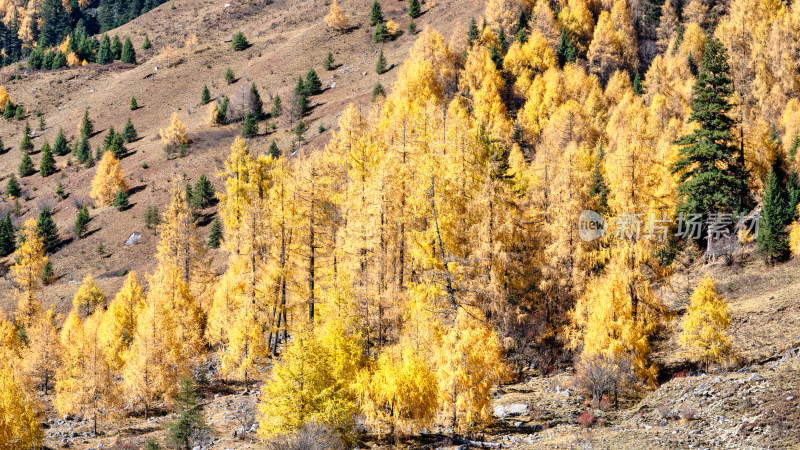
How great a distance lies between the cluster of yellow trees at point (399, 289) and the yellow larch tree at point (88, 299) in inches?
261

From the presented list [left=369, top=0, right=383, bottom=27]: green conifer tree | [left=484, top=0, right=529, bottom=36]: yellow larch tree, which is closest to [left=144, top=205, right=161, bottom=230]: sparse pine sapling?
[left=484, top=0, right=529, bottom=36]: yellow larch tree

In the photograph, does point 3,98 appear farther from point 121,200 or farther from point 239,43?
point 121,200

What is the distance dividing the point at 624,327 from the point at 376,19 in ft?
345

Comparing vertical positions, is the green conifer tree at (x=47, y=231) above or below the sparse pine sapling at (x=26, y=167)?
below

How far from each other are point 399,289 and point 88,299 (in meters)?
44.2

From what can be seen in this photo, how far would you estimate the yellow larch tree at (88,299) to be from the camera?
6169 cm

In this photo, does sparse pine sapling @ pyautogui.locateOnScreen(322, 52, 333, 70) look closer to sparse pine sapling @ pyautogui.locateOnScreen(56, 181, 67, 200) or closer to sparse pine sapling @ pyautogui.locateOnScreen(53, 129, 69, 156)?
sparse pine sapling @ pyautogui.locateOnScreen(53, 129, 69, 156)

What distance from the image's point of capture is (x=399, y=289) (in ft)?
101

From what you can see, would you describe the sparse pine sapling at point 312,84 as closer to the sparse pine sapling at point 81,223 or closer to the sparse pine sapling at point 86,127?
the sparse pine sapling at point 81,223

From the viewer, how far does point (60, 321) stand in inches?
2504

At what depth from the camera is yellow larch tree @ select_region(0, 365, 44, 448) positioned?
28.5m

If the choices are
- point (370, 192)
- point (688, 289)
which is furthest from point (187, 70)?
point (688, 289)

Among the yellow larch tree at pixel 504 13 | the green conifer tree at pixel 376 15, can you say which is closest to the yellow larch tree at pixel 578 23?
the yellow larch tree at pixel 504 13

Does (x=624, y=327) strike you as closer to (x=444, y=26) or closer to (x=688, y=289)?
(x=688, y=289)
